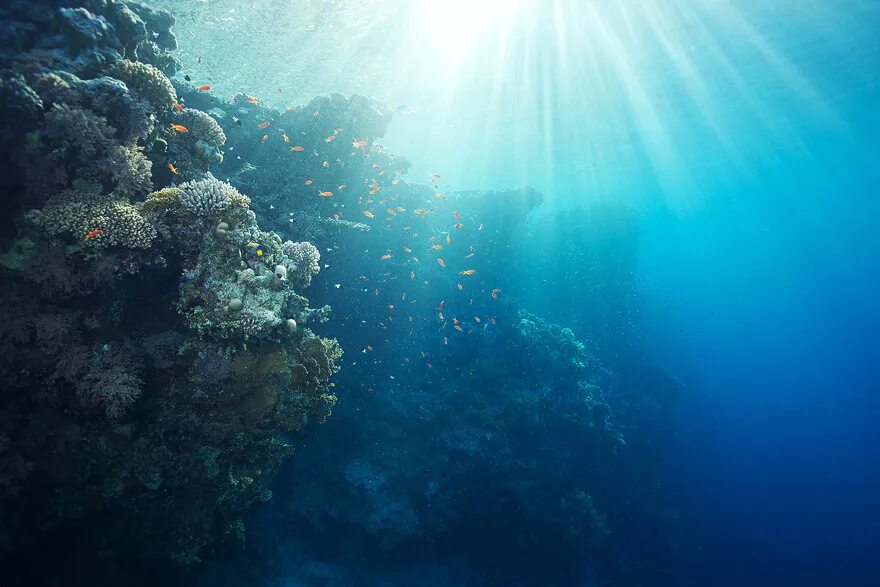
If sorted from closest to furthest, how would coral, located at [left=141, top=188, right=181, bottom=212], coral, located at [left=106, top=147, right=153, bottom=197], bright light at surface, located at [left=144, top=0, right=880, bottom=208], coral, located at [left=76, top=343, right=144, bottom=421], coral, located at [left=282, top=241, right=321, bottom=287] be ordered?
1. coral, located at [left=76, top=343, right=144, bottom=421]
2. coral, located at [left=106, top=147, right=153, bottom=197]
3. coral, located at [left=141, top=188, right=181, bottom=212]
4. coral, located at [left=282, top=241, right=321, bottom=287]
5. bright light at surface, located at [left=144, top=0, right=880, bottom=208]

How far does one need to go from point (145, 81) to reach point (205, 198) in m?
2.62

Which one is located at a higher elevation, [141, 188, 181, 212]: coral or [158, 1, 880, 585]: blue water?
[158, 1, 880, 585]: blue water

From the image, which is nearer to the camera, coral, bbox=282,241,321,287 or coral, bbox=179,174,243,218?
coral, bbox=179,174,243,218

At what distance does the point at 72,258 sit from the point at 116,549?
5.32 m

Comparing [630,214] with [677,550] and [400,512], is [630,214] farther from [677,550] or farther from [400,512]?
[400,512]

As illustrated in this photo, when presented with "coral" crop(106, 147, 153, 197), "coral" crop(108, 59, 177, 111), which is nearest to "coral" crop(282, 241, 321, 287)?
"coral" crop(106, 147, 153, 197)

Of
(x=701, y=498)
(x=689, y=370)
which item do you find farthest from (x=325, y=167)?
(x=689, y=370)

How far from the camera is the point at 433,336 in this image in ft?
54.2

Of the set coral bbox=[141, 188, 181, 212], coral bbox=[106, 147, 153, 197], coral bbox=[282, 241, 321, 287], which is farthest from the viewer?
coral bbox=[282, 241, 321, 287]

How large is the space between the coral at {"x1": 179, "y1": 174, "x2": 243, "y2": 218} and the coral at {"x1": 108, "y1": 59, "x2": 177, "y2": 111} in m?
1.92

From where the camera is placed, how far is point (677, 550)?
2047 cm

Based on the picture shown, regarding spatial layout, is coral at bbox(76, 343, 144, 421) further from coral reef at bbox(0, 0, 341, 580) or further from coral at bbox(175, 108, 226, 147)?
coral at bbox(175, 108, 226, 147)

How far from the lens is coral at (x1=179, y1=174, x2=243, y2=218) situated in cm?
603

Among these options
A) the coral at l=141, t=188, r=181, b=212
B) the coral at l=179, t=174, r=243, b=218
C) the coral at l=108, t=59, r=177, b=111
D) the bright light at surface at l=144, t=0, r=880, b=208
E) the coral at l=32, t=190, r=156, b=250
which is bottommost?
the coral at l=32, t=190, r=156, b=250
